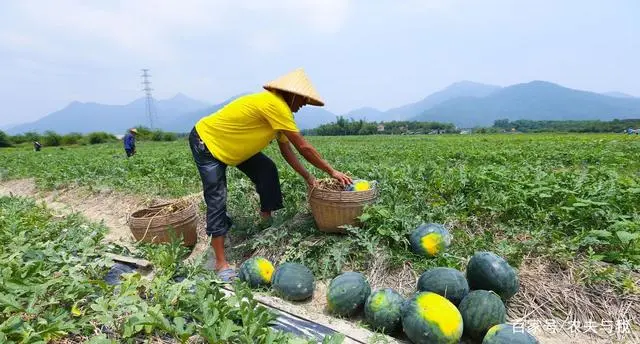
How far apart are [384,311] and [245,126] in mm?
2118

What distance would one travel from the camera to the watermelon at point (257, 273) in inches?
128

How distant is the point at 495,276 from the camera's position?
263 centimetres

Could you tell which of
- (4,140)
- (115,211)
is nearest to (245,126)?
(115,211)

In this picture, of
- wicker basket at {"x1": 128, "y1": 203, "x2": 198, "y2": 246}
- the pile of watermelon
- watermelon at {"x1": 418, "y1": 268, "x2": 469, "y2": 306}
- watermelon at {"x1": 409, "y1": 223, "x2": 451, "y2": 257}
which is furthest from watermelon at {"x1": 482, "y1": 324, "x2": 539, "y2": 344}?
wicker basket at {"x1": 128, "y1": 203, "x2": 198, "y2": 246}

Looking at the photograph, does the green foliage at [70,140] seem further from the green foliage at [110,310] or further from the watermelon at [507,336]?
the watermelon at [507,336]

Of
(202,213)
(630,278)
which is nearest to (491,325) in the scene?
(630,278)

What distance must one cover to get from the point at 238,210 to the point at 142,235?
1.23m

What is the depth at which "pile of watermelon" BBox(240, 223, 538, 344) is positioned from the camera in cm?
233

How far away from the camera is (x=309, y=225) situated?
13.6 ft

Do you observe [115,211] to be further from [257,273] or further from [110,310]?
[110,310]

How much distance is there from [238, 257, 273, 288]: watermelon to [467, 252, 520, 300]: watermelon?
1684mm

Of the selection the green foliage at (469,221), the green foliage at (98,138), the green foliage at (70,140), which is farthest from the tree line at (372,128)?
the green foliage at (469,221)

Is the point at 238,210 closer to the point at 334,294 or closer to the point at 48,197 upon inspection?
the point at 334,294

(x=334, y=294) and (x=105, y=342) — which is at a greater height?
(x=105, y=342)
